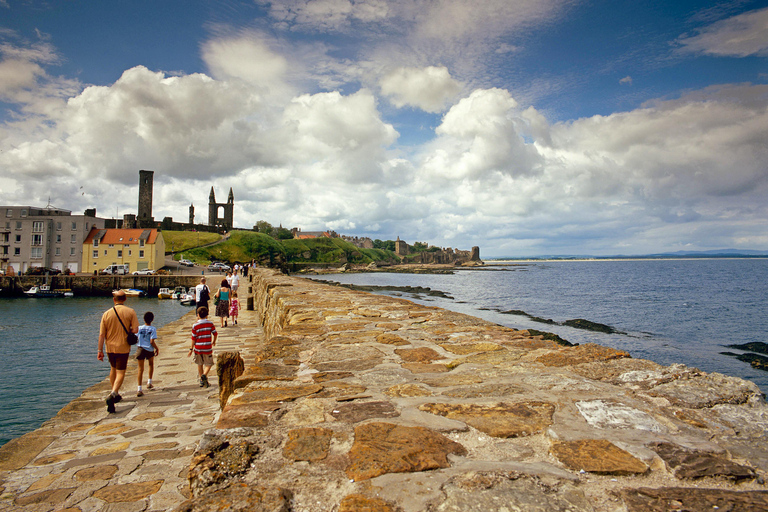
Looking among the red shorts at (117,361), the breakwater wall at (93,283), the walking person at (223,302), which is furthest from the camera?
the breakwater wall at (93,283)

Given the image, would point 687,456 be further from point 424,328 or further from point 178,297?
point 178,297

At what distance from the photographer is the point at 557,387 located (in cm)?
312

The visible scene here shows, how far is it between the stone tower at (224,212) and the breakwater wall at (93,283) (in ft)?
187

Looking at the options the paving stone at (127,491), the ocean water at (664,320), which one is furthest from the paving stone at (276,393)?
the ocean water at (664,320)

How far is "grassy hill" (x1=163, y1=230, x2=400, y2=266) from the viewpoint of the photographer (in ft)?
265

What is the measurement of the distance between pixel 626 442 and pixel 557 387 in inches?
36.8

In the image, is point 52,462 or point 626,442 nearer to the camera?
point 626,442

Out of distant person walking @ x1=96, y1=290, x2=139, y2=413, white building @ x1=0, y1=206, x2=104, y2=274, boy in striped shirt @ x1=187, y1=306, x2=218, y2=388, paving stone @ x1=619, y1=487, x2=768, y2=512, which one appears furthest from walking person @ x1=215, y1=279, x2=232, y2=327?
white building @ x1=0, y1=206, x2=104, y2=274

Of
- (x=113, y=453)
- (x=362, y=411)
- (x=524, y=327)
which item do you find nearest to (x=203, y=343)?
(x=113, y=453)

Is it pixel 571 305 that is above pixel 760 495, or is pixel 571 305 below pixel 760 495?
below

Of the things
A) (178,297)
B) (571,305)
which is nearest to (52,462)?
(571,305)

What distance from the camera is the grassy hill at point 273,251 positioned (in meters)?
80.8

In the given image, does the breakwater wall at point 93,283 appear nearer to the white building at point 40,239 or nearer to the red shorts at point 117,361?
the white building at point 40,239

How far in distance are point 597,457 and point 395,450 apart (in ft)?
3.37
